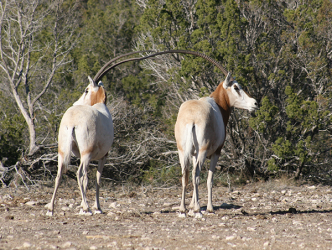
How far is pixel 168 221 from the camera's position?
6125mm

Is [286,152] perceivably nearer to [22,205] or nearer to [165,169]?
[165,169]

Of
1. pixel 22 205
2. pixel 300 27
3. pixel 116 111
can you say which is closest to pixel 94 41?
pixel 116 111

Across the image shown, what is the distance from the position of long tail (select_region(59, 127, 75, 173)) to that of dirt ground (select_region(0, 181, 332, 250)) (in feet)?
2.85

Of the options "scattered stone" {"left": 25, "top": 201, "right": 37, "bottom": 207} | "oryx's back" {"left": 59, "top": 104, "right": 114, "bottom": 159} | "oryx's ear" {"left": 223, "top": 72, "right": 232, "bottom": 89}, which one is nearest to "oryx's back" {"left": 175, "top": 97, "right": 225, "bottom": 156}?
"oryx's ear" {"left": 223, "top": 72, "right": 232, "bottom": 89}

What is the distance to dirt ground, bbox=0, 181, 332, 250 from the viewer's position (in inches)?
174

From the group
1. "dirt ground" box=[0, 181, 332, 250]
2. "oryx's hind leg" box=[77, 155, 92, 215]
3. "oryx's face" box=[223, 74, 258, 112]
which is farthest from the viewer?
"oryx's face" box=[223, 74, 258, 112]

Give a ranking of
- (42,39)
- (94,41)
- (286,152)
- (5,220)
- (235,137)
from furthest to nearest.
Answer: (94,41) < (42,39) < (235,137) < (286,152) < (5,220)

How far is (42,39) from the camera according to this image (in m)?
15.6

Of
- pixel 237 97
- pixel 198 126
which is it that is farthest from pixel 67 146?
pixel 237 97

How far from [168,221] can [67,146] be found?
1.96m

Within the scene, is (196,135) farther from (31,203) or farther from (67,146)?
(31,203)

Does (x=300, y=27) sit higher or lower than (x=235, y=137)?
higher

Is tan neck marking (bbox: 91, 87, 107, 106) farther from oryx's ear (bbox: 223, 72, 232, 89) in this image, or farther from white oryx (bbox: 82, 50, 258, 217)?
oryx's ear (bbox: 223, 72, 232, 89)

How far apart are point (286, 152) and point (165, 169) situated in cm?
338
